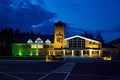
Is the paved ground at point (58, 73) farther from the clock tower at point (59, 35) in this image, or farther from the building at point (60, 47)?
the building at point (60, 47)

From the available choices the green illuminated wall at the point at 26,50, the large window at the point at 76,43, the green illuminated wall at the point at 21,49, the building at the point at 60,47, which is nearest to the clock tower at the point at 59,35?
the building at the point at 60,47

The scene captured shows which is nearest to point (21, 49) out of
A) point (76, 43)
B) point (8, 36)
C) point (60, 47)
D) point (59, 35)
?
point (60, 47)

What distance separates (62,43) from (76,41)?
A: 11.6 ft

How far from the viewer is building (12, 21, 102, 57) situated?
254 feet

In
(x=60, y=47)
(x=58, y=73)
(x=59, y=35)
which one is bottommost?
(x=58, y=73)

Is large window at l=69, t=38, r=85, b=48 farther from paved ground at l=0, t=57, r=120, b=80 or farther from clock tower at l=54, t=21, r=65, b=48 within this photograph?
paved ground at l=0, t=57, r=120, b=80

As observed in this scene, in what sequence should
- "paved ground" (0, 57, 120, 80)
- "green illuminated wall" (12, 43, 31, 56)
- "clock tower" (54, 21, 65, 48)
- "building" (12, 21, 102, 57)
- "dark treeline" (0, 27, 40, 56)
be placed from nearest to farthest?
"paved ground" (0, 57, 120, 80) < "clock tower" (54, 21, 65, 48) < "building" (12, 21, 102, 57) < "green illuminated wall" (12, 43, 31, 56) < "dark treeline" (0, 27, 40, 56)

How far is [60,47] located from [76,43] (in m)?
4.34

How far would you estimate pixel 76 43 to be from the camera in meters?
78.6

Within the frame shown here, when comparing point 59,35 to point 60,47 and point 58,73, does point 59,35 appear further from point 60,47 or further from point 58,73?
point 58,73

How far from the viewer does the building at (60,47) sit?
254 feet

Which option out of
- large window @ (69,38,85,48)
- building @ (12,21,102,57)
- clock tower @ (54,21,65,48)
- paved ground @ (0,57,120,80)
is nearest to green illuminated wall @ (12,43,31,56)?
building @ (12,21,102,57)

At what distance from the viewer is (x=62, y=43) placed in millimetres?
77938

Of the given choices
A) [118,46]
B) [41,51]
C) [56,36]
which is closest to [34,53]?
[41,51]
